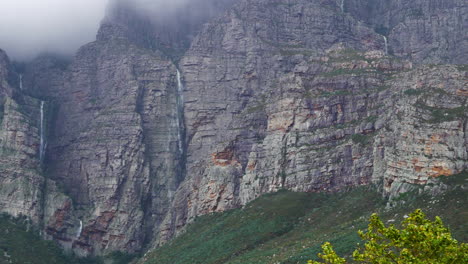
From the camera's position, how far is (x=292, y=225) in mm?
139000

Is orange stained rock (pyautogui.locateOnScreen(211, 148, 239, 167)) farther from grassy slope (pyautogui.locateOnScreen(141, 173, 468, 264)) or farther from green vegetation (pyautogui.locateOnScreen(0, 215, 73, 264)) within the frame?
green vegetation (pyautogui.locateOnScreen(0, 215, 73, 264))

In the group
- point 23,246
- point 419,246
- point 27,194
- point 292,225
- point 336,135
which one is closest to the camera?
point 419,246

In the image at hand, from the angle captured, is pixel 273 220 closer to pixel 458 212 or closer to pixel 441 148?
pixel 441 148

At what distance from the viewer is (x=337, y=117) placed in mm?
164375

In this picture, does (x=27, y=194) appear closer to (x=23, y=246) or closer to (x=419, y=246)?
(x=23, y=246)

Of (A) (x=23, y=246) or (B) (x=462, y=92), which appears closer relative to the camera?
(B) (x=462, y=92)

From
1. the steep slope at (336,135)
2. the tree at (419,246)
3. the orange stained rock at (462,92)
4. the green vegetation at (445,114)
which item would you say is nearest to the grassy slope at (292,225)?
the steep slope at (336,135)

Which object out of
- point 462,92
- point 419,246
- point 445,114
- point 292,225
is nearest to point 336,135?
point 292,225

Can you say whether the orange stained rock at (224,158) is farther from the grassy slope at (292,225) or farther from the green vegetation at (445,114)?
the green vegetation at (445,114)

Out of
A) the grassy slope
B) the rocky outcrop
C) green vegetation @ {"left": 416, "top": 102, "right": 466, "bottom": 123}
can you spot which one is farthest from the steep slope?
the rocky outcrop

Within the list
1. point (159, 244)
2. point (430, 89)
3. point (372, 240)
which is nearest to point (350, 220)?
A: point (430, 89)

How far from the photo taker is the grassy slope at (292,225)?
109 metres

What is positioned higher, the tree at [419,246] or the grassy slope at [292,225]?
the tree at [419,246]

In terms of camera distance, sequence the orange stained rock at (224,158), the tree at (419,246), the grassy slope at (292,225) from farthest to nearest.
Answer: the orange stained rock at (224,158), the grassy slope at (292,225), the tree at (419,246)
